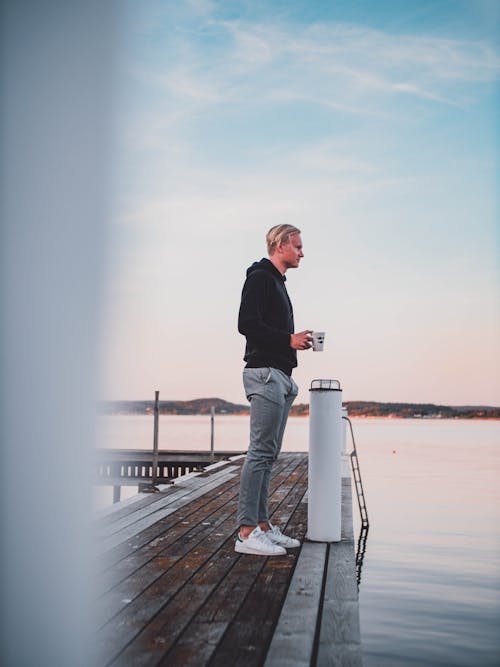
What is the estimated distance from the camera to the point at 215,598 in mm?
2678

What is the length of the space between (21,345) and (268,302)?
2.74m

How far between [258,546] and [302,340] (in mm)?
1048

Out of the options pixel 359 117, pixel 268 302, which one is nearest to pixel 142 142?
pixel 268 302

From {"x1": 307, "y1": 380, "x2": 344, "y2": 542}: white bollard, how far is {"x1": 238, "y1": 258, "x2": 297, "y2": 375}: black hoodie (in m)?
0.34

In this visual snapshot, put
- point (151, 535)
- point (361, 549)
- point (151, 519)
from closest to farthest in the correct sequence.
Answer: point (151, 535), point (151, 519), point (361, 549)

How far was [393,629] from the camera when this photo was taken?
17.4 ft

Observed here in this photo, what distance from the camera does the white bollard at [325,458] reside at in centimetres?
391

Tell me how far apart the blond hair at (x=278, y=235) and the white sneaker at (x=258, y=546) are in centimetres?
147

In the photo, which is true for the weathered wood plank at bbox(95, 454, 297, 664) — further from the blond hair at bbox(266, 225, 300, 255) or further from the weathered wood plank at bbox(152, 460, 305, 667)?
the blond hair at bbox(266, 225, 300, 255)

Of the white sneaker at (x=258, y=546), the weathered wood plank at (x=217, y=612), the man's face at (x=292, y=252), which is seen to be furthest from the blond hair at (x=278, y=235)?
the weathered wood plank at (x=217, y=612)

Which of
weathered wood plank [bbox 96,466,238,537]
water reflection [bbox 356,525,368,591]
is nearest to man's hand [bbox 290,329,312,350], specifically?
weathered wood plank [bbox 96,466,238,537]

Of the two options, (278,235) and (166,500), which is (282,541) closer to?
(278,235)

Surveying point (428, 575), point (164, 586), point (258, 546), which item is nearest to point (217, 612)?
point (164, 586)

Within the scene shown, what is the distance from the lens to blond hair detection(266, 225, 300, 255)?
Answer: 12.3ft
